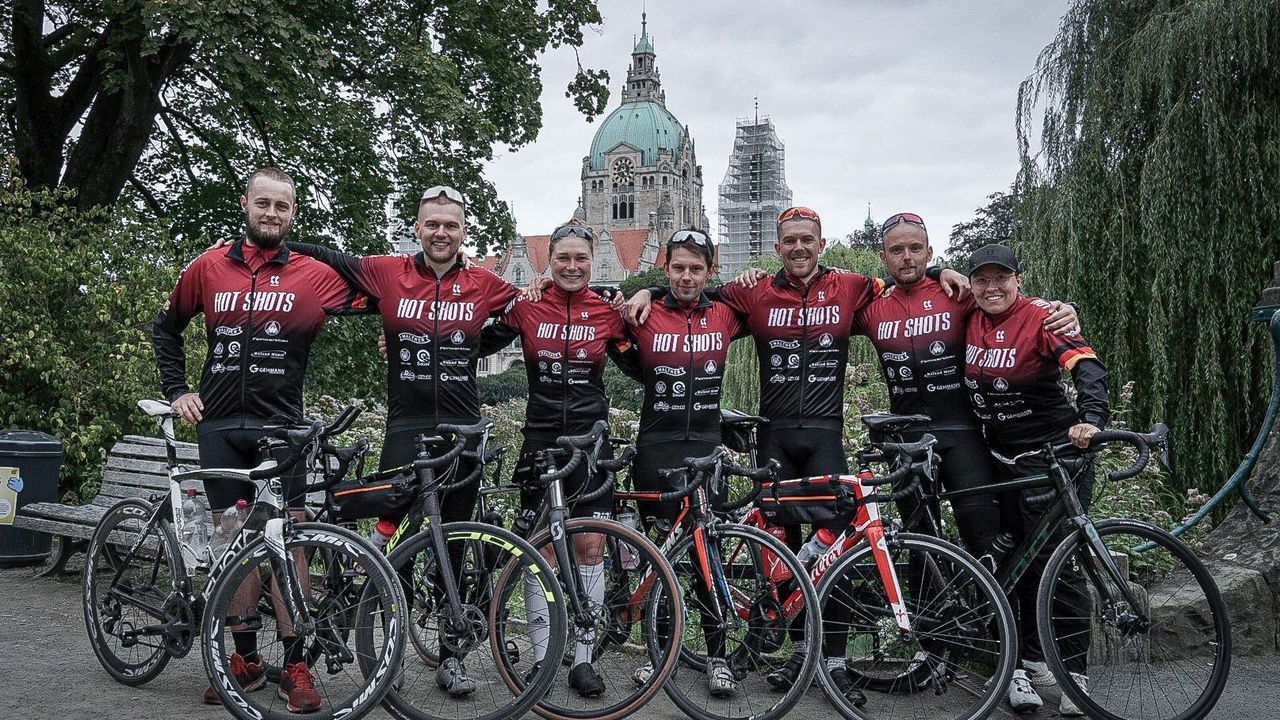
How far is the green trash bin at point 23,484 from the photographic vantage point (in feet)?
26.2

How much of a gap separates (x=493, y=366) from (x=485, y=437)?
95526 mm

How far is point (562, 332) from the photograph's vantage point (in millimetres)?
5117

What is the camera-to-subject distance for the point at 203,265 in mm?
4984

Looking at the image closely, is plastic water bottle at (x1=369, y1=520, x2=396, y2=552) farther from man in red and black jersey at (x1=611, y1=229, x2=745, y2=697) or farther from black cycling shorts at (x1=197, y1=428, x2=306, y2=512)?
man in red and black jersey at (x1=611, y1=229, x2=745, y2=697)

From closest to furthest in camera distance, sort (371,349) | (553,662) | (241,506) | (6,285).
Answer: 1. (553,662)
2. (241,506)
3. (6,285)
4. (371,349)

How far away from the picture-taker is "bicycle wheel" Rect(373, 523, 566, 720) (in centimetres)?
423

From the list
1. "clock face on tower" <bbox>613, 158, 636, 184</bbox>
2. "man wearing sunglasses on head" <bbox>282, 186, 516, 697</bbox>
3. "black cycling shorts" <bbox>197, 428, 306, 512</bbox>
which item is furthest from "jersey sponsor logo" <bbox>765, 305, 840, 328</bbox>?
"clock face on tower" <bbox>613, 158, 636, 184</bbox>

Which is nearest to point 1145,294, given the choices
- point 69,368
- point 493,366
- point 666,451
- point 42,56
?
point 666,451

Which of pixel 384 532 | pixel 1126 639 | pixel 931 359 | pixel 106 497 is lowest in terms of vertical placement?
pixel 1126 639

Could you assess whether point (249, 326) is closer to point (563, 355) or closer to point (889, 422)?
point (563, 355)

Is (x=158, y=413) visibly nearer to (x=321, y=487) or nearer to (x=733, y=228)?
(x=321, y=487)

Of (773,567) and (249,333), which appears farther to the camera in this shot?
(249,333)

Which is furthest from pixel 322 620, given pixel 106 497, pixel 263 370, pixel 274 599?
pixel 106 497

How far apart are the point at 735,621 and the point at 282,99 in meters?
10.2
